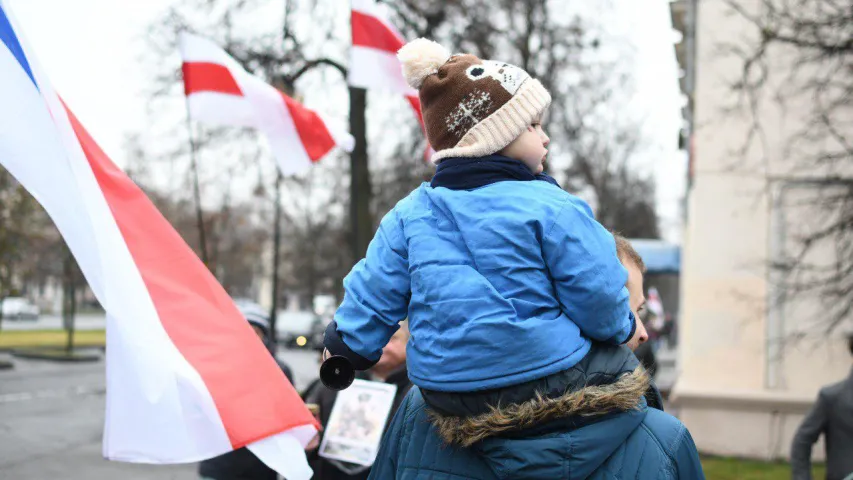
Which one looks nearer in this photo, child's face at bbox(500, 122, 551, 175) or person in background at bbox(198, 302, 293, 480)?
child's face at bbox(500, 122, 551, 175)

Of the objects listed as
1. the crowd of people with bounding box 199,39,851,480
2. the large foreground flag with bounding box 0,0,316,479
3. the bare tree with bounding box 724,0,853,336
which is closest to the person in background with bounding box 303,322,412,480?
the large foreground flag with bounding box 0,0,316,479

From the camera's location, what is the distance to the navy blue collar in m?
2.08

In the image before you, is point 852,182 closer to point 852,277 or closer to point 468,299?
point 852,277

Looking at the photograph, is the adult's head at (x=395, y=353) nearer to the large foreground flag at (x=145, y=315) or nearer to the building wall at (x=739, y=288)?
the large foreground flag at (x=145, y=315)

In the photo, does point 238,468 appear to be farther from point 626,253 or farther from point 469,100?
point 469,100

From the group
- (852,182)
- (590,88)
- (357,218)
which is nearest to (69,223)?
(852,182)

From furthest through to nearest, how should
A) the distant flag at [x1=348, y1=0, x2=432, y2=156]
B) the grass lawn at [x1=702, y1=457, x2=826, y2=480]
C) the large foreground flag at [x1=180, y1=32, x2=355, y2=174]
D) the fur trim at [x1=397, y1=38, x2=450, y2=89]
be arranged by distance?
1. the grass lawn at [x1=702, y1=457, x2=826, y2=480]
2. the distant flag at [x1=348, y1=0, x2=432, y2=156]
3. the large foreground flag at [x1=180, y1=32, x2=355, y2=174]
4. the fur trim at [x1=397, y1=38, x2=450, y2=89]

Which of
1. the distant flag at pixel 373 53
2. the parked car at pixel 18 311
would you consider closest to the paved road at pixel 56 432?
the distant flag at pixel 373 53

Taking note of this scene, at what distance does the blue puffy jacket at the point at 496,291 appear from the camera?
1914 millimetres

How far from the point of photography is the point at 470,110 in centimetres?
213

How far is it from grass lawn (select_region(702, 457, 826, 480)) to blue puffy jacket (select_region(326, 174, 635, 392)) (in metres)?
9.16

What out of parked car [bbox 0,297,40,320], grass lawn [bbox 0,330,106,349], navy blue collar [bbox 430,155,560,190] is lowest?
parked car [bbox 0,297,40,320]

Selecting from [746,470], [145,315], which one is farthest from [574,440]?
[746,470]

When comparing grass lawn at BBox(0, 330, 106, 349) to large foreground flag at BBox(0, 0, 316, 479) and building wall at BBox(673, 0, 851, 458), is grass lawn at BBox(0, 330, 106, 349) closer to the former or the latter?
building wall at BBox(673, 0, 851, 458)
